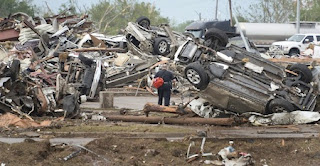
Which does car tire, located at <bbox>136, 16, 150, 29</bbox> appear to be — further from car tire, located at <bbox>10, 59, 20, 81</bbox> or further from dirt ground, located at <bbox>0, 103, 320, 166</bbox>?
dirt ground, located at <bbox>0, 103, 320, 166</bbox>

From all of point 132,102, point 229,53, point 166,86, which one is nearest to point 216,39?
point 229,53

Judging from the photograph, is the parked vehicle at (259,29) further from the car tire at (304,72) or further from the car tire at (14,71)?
the car tire at (14,71)

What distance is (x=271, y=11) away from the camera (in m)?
84.3

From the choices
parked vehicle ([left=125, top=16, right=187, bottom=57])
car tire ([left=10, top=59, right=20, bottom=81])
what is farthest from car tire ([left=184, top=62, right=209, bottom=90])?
parked vehicle ([left=125, top=16, right=187, bottom=57])

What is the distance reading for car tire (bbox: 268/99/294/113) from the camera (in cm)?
1394

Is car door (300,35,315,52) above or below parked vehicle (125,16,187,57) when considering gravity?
below

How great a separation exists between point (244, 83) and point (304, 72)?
1.65 m

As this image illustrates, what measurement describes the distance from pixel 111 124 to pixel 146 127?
3.68 ft

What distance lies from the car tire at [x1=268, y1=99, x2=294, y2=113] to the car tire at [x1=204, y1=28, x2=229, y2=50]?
7.51ft

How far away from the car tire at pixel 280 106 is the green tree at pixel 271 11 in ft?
224

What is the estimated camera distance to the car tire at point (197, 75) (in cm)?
1442

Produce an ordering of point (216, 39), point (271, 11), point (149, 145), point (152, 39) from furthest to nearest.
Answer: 1. point (271, 11)
2. point (152, 39)
3. point (216, 39)
4. point (149, 145)

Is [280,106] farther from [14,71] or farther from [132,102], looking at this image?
[132,102]

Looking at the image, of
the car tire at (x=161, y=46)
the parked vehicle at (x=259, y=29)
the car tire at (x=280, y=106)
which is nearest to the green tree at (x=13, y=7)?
the parked vehicle at (x=259, y=29)
